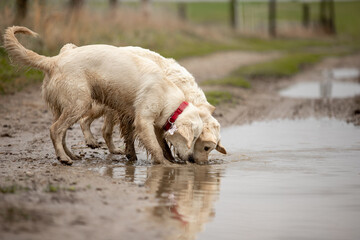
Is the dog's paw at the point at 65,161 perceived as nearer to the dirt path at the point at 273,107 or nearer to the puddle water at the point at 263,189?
the puddle water at the point at 263,189

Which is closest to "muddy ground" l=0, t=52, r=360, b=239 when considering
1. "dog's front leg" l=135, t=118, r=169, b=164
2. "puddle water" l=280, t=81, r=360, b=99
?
"dog's front leg" l=135, t=118, r=169, b=164

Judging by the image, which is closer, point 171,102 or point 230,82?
point 171,102

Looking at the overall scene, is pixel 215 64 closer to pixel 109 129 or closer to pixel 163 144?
pixel 109 129

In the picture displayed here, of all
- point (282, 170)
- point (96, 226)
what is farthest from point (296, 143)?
point (96, 226)

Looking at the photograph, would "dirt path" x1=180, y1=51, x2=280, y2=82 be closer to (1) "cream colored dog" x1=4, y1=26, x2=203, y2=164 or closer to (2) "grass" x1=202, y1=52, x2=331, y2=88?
(2) "grass" x1=202, y1=52, x2=331, y2=88

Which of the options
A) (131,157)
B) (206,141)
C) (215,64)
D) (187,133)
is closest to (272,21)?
(215,64)

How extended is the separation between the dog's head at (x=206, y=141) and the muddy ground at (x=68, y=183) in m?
0.87

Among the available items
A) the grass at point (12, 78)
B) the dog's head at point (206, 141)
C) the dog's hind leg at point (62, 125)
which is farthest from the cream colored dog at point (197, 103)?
the grass at point (12, 78)

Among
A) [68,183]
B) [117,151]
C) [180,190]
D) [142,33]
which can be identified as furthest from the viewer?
[142,33]

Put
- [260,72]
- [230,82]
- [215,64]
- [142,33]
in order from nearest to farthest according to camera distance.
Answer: [230,82] → [260,72] → [215,64] → [142,33]

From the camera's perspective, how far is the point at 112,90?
7.98 meters

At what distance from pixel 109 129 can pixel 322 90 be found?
9868 millimetres

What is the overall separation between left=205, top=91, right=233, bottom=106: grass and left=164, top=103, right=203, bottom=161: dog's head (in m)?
5.27

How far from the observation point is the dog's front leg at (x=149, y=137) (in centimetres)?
784
